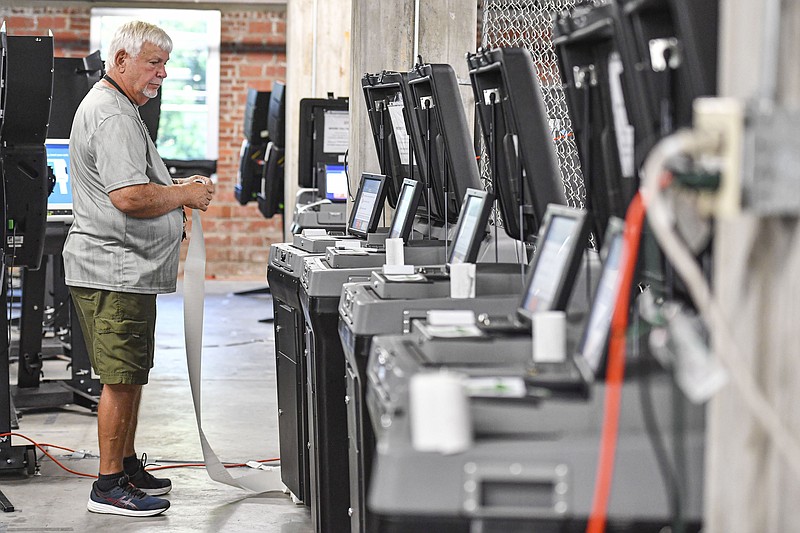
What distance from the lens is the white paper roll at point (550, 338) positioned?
2.09m

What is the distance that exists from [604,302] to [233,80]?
1097cm

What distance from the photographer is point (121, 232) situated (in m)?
4.06

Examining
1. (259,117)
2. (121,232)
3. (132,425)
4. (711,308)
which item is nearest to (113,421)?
(132,425)

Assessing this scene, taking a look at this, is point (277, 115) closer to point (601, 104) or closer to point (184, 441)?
point (184, 441)

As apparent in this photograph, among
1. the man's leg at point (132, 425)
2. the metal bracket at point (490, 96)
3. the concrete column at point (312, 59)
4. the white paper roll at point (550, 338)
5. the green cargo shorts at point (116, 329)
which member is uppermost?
the concrete column at point (312, 59)

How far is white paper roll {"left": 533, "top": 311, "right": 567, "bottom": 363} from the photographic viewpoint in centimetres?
209

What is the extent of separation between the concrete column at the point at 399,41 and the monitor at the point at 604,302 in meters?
3.11

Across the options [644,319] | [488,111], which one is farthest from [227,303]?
[644,319]

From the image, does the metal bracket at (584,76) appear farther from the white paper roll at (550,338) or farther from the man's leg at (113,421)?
the man's leg at (113,421)

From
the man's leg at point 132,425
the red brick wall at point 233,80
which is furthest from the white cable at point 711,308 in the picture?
the red brick wall at point 233,80

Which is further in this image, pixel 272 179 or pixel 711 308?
pixel 272 179

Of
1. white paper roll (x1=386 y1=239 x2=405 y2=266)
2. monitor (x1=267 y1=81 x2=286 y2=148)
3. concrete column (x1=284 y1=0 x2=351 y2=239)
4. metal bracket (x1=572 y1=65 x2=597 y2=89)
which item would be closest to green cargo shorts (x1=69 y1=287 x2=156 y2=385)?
white paper roll (x1=386 y1=239 x2=405 y2=266)

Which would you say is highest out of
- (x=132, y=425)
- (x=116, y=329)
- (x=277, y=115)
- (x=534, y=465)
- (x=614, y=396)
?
(x=277, y=115)

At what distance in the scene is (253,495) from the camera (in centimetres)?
462
